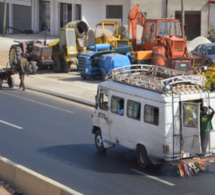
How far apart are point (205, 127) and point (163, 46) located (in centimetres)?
1939

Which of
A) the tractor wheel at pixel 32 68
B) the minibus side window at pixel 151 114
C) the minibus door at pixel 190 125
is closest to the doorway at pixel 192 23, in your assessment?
the tractor wheel at pixel 32 68

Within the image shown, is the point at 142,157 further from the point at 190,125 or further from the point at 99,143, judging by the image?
the point at 99,143

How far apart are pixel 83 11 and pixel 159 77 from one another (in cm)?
3787

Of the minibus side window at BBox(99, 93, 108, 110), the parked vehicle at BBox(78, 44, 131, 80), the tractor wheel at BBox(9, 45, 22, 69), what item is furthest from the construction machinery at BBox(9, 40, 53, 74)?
the minibus side window at BBox(99, 93, 108, 110)

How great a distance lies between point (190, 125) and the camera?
14.9m

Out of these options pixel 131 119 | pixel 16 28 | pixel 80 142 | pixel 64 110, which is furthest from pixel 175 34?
pixel 16 28

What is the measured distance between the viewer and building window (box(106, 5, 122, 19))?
180 feet

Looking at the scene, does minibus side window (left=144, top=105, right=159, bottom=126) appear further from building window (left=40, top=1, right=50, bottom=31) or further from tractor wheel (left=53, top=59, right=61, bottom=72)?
building window (left=40, top=1, right=50, bottom=31)

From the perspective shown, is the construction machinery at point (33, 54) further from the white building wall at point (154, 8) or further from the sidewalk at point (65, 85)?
the white building wall at point (154, 8)

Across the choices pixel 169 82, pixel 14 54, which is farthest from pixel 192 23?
pixel 169 82

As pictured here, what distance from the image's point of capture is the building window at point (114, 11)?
54.8 metres

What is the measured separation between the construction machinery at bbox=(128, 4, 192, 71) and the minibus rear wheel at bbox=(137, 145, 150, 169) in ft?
53.8

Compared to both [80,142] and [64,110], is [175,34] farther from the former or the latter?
[80,142]

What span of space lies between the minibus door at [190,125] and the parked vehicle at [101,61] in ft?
54.9
